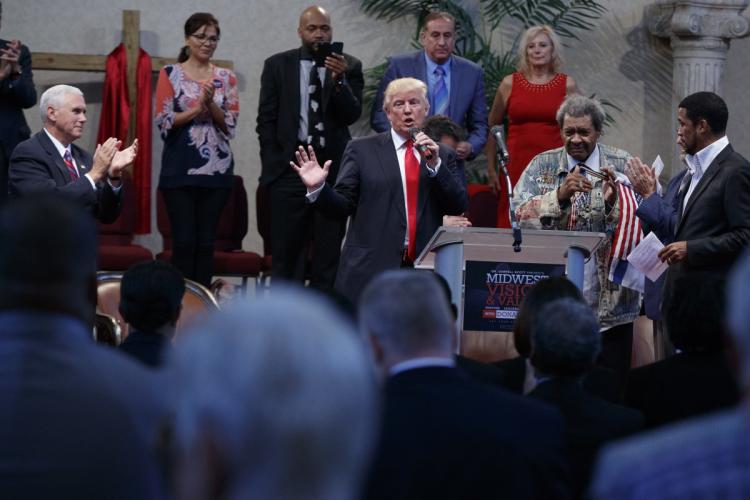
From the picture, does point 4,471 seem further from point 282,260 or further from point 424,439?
point 282,260

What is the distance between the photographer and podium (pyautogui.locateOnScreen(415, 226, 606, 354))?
18.3ft

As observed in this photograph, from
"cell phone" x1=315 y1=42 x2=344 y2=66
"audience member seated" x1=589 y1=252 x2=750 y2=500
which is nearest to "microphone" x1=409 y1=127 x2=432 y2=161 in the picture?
"cell phone" x1=315 y1=42 x2=344 y2=66

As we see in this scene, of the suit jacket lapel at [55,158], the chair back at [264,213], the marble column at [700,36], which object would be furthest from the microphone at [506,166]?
the marble column at [700,36]

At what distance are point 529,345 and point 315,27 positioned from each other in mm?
4570

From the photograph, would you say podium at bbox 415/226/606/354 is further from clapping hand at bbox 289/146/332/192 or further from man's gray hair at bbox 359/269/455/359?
man's gray hair at bbox 359/269/455/359

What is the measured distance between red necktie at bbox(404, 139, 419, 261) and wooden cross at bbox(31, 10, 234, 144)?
3.49 metres

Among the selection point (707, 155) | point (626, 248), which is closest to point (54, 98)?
point (626, 248)

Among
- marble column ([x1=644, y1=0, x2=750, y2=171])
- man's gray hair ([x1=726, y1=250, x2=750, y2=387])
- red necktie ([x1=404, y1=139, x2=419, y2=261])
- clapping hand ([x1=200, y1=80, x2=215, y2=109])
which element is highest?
marble column ([x1=644, y1=0, x2=750, y2=171])

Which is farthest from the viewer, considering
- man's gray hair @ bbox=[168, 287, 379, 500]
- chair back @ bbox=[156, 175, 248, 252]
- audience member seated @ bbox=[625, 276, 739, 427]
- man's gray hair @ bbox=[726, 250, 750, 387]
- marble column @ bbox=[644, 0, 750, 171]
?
marble column @ bbox=[644, 0, 750, 171]

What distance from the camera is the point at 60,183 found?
20.5ft

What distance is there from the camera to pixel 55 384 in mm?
1933

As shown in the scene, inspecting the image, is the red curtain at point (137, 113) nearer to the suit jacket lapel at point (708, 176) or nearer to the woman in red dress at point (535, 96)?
the woman in red dress at point (535, 96)

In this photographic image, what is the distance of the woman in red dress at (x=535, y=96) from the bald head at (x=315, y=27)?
4.30ft

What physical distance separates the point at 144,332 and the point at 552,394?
126 cm
